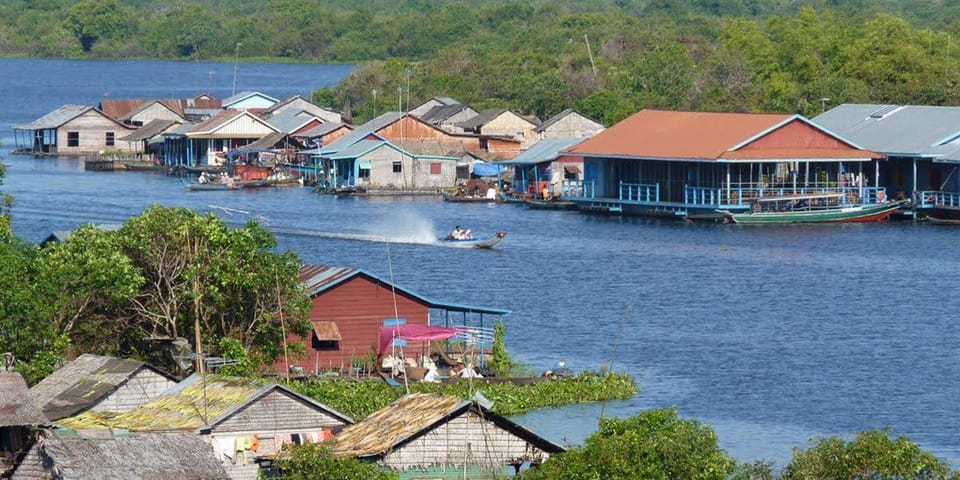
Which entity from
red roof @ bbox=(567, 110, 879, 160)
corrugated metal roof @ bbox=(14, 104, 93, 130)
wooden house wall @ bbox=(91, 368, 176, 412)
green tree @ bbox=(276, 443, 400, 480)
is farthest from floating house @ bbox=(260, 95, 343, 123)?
green tree @ bbox=(276, 443, 400, 480)

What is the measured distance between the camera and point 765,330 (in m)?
38.1

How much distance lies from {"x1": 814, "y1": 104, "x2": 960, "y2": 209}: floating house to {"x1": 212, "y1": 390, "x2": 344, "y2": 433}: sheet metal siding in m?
37.7

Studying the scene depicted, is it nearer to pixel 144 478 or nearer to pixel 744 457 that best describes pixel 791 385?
pixel 744 457

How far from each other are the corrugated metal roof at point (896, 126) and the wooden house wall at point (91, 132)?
33532 millimetres

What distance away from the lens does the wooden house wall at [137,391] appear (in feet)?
81.5

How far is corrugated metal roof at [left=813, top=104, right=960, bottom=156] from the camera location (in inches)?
2357

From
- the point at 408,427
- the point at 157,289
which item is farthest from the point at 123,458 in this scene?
the point at 157,289

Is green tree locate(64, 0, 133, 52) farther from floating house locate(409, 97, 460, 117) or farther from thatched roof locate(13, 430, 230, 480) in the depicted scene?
thatched roof locate(13, 430, 230, 480)

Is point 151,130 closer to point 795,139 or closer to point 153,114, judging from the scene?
point 153,114

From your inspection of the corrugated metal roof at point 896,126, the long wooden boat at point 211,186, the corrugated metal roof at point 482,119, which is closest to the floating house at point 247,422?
the corrugated metal roof at point 896,126

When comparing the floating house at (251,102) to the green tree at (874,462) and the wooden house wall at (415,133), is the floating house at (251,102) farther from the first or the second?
the green tree at (874,462)

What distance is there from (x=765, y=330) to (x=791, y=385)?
19.7ft

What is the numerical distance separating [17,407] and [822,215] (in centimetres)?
3868

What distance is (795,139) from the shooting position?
58.8 meters
